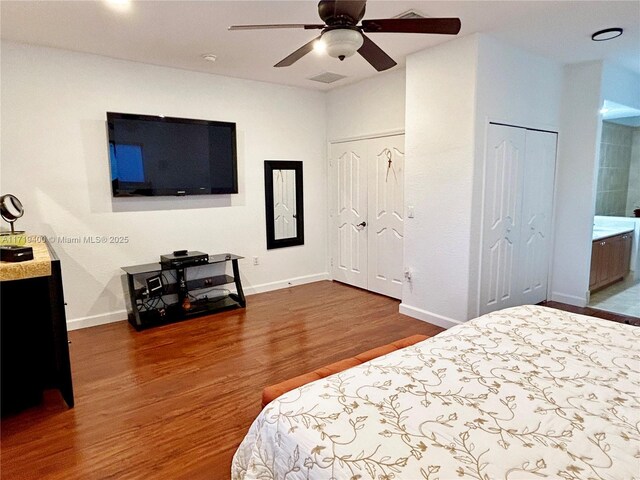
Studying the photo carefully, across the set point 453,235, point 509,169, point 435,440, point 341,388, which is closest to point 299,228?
point 453,235

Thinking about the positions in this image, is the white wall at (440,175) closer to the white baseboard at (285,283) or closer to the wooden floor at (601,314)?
the wooden floor at (601,314)

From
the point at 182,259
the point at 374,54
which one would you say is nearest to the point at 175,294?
the point at 182,259

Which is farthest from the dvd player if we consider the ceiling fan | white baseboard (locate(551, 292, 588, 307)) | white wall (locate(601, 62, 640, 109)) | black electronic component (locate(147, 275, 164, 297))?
white wall (locate(601, 62, 640, 109))

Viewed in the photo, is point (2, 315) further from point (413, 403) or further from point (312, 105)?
point (312, 105)

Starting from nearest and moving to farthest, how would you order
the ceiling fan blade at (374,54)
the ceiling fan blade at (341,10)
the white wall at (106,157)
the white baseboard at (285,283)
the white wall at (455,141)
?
the ceiling fan blade at (341,10), the ceiling fan blade at (374,54), the white wall at (455,141), the white wall at (106,157), the white baseboard at (285,283)

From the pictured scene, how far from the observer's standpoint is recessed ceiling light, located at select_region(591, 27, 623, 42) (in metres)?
3.20

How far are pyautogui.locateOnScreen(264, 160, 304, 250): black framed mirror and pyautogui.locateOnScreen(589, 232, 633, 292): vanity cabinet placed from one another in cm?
364

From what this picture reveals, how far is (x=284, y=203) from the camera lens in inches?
207

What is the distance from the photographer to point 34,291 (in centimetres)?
244

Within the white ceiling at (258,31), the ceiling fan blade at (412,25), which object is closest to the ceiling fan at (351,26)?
the ceiling fan blade at (412,25)

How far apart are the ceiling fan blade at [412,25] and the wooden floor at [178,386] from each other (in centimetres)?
240

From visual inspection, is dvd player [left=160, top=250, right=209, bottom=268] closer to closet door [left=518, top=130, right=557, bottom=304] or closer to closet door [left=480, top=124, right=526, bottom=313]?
closet door [left=480, top=124, right=526, bottom=313]

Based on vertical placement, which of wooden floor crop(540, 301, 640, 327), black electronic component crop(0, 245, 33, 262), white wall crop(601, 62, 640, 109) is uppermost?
white wall crop(601, 62, 640, 109)

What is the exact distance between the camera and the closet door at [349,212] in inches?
201
